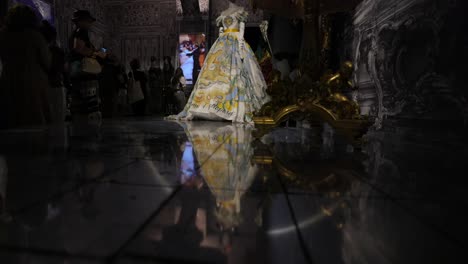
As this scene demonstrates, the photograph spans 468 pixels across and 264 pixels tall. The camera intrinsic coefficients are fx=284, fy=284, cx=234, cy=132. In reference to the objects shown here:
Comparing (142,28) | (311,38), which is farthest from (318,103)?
(142,28)

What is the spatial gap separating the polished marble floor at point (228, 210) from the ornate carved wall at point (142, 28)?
29.4ft

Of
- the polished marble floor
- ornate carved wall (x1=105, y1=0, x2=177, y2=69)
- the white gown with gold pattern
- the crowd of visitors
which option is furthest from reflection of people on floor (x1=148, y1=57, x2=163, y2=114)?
the polished marble floor

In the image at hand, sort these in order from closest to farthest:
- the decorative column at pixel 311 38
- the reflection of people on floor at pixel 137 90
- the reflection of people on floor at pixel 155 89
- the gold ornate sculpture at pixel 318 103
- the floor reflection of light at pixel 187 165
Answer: the floor reflection of light at pixel 187 165 < the gold ornate sculpture at pixel 318 103 < the decorative column at pixel 311 38 < the reflection of people on floor at pixel 137 90 < the reflection of people on floor at pixel 155 89

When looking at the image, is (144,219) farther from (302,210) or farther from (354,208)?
(354,208)

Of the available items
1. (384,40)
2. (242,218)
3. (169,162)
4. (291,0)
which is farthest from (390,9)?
(242,218)

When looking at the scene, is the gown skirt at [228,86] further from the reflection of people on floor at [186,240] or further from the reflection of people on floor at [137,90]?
the reflection of people on floor at [186,240]

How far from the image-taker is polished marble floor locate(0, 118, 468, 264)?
0.44 metres

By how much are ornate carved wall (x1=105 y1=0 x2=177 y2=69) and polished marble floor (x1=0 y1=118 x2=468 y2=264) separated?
897cm

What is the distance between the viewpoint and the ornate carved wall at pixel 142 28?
9422mm

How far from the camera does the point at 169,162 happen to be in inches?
44.1

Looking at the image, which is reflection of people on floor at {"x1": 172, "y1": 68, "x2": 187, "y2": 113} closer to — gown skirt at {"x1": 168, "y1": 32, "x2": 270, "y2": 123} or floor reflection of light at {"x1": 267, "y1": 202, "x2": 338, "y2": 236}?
gown skirt at {"x1": 168, "y1": 32, "x2": 270, "y2": 123}

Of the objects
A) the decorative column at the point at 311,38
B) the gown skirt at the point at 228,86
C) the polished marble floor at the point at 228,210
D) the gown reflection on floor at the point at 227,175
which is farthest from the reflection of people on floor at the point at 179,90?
the polished marble floor at the point at 228,210

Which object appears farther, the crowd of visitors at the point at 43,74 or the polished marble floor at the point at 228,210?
the crowd of visitors at the point at 43,74

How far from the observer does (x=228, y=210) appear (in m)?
0.62
